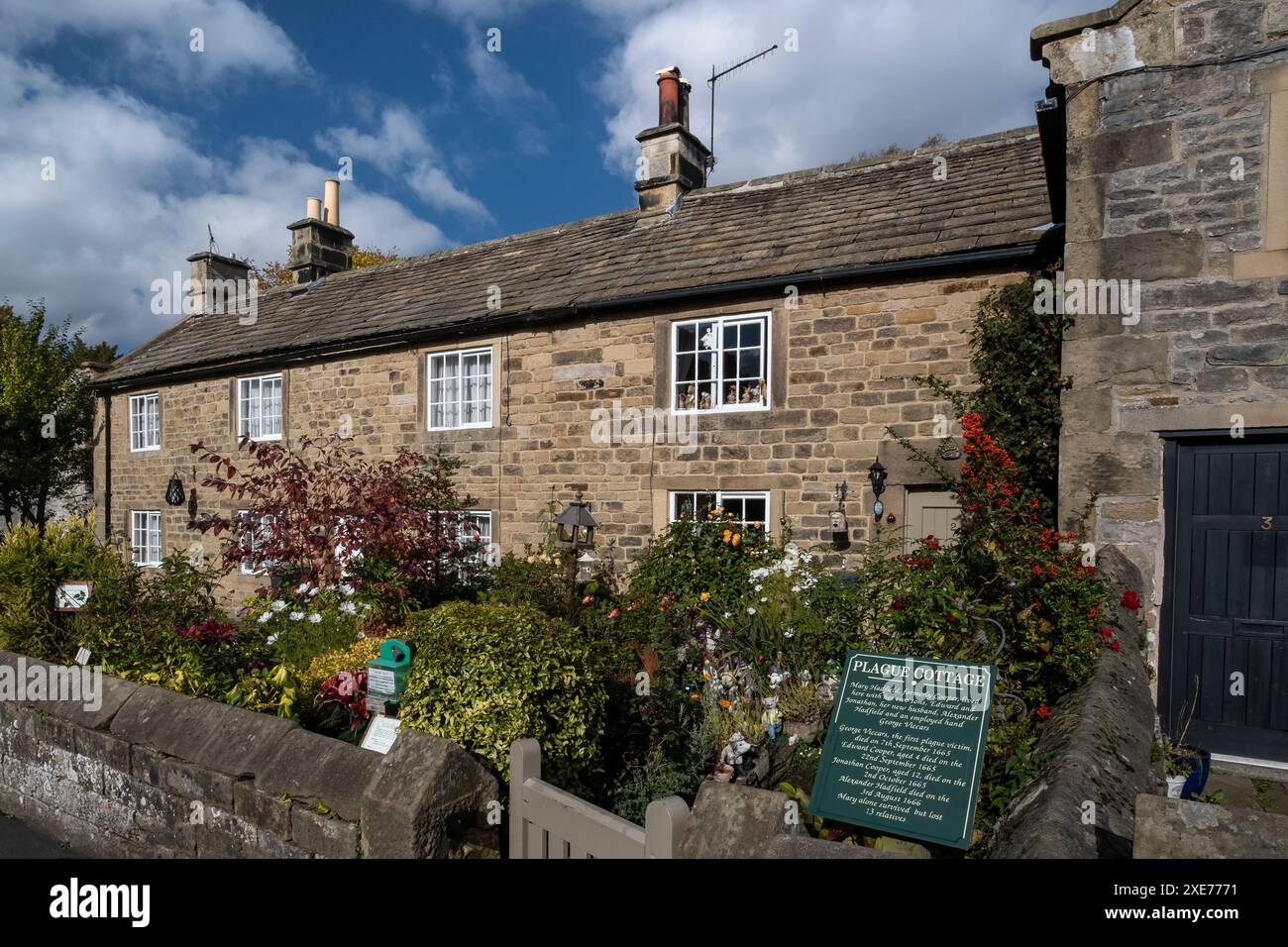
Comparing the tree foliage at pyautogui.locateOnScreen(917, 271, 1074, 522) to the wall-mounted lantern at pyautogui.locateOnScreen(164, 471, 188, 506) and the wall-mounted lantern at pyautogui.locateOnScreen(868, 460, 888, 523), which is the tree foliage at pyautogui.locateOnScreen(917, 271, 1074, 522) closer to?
the wall-mounted lantern at pyautogui.locateOnScreen(868, 460, 888, 523)

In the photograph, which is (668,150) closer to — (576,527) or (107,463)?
(576,527)

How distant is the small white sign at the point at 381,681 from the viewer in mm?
4969

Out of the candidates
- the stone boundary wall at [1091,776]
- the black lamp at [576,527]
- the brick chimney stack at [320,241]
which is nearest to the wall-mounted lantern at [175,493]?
the brick chimney stack at [320,241]

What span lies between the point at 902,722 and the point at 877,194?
802 cm

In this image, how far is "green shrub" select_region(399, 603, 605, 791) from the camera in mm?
4367

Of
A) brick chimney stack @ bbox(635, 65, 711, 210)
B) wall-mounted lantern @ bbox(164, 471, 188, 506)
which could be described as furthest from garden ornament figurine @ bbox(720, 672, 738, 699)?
wall-mounted lantern @ bbox(164, 471, 188, 506)

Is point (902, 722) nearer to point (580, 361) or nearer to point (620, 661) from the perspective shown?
point (620, 661)

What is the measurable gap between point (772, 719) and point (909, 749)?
1951mm

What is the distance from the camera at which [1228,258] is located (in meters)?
5.57

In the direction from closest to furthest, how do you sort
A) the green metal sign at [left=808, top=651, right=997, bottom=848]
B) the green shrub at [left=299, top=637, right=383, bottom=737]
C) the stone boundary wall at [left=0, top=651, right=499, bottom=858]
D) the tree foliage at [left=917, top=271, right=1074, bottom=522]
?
the green metal sign at [left=808, top=651, right=997, bottom=848] < the stone boundary wall at [left=0, top=651, right=499, bottom=858] < the green shrub at [left=299, top=637, right=383, bottom=737] < the tree foliage at [left=917, top=271, right=1074, bottom=522]

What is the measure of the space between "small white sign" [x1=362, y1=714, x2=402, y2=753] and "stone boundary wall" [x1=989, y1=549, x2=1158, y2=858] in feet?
10.8

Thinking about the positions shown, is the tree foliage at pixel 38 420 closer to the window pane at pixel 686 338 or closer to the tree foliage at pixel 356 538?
the tree foliage at pixel 356 538

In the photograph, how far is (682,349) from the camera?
9.96 m

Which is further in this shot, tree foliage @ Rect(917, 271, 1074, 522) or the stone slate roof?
the stone slate roof
